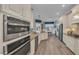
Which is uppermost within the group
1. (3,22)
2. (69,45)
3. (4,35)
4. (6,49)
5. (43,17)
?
(43,17)

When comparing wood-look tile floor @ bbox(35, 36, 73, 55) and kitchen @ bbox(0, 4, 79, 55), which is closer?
kitchen @ bbox(0, 4, 79, 55)

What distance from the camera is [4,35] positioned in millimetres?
889

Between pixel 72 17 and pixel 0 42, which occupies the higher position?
pixel 72 17

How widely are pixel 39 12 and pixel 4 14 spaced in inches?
37.5

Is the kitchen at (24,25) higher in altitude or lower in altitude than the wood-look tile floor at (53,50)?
higher

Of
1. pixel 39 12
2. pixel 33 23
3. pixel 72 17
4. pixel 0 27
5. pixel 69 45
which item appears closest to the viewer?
Result: pixel 0 27

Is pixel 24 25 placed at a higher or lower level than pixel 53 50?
higher

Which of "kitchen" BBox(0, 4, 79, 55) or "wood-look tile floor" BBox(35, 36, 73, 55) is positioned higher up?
"kitchen" BBox(0, 4, 79, 55)

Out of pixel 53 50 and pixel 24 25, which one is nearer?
pixel 24 25

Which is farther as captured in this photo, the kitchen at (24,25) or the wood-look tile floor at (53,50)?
the wood-look tile floor at (53,50)
